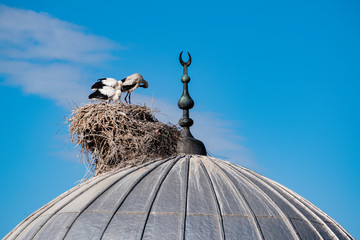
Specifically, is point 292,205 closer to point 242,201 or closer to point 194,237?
point 242,201

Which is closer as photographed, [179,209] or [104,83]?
[179,209]

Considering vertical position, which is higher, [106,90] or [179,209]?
[106,90]

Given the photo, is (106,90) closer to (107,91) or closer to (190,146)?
(107,91)

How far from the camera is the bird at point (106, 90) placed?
13836 mm

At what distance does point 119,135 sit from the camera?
502 inches

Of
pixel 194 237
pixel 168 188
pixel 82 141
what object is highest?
pixel 82 141

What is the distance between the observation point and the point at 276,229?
1070 cm

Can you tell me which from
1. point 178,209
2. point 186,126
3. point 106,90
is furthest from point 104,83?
point 178,209

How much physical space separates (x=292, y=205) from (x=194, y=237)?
2540 millimetres

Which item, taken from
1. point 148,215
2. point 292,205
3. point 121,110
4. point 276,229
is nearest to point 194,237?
point 148,215

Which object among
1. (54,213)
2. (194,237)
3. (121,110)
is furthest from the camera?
(121,110)

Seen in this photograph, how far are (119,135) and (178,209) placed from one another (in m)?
2.78

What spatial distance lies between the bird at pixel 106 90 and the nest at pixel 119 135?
23.7 inches

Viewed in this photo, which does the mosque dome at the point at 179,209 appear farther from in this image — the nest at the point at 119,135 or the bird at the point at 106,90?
the bird at the point at 106,90
